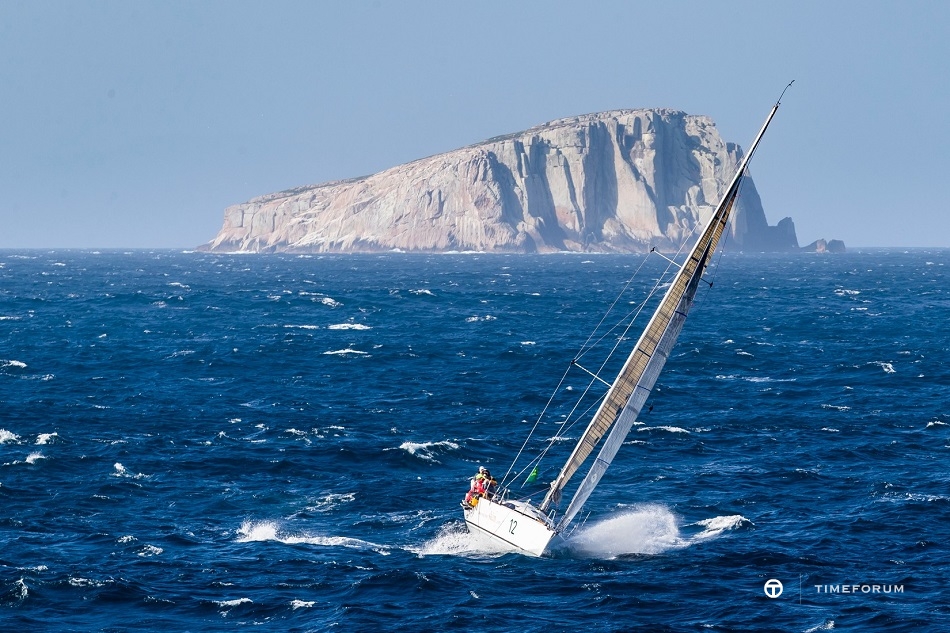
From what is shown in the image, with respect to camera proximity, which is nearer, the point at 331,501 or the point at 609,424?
the point at 609,424

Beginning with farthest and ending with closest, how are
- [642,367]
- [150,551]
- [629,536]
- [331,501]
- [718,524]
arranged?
[331,501]
[718,524]
[629,536]
[642,367]
[150,551]

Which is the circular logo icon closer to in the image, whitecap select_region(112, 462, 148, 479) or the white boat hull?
the white boat hull

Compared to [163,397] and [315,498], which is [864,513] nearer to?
[315,498]

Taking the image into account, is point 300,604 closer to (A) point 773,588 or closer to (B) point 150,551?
(B) point 150,551

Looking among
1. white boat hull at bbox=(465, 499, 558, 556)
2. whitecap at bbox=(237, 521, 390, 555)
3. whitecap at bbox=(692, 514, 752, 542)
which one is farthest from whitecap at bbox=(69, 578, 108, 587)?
whitecap at bbox=(692, 514, 752, 542)

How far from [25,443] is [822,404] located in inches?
1756

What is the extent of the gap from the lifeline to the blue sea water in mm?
97

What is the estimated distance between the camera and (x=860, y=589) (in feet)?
121

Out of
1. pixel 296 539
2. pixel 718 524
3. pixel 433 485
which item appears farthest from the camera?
pixel 433 485

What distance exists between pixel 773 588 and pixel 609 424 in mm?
8535

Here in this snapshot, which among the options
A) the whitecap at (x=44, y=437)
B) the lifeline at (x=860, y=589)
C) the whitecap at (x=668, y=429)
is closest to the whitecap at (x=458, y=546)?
the lifeline at (x=860, y=589)

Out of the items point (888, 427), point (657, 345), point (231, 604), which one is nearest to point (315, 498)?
point (231, 604)

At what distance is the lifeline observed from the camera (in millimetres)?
36688

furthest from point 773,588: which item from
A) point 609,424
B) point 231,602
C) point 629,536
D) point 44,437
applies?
point 44,437
